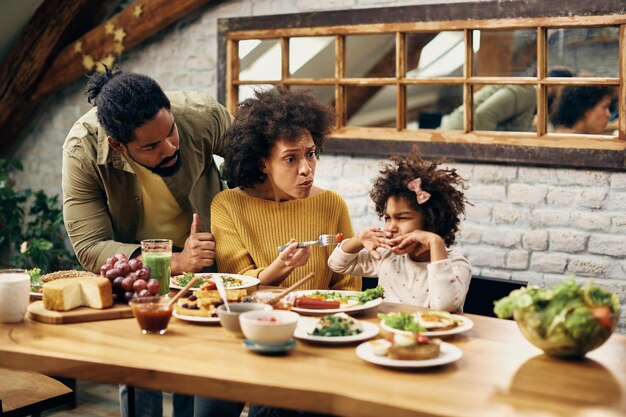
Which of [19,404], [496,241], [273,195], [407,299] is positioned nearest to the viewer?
[19,404]

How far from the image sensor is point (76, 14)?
18.9 ft

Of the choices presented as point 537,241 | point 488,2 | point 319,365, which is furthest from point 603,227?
point 319,365

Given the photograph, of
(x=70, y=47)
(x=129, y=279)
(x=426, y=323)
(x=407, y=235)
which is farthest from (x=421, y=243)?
(x=70, y=47)

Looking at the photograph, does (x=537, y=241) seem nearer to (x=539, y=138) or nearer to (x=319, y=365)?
(x=539, y=138)

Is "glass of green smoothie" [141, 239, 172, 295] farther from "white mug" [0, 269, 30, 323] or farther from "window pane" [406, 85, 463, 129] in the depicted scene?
"window pane" [406, 85, 463, 129]

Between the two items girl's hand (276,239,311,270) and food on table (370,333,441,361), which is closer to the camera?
food on table (370,333,441,361)

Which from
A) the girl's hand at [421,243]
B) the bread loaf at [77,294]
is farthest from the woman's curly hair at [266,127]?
the bread loaf at [77,294]

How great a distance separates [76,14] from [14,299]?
3.76 meters

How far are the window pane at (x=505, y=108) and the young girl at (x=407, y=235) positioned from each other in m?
1.58

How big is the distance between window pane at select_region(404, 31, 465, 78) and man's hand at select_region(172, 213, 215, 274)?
2.16 m

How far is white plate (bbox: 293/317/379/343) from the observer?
2.14 meters

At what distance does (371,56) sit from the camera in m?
5.45

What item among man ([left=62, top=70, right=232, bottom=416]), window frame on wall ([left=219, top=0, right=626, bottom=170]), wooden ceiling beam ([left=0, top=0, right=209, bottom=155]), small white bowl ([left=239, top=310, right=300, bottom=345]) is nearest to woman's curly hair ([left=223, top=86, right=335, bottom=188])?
man ([left=62, top=70, right=232, bottom=416])

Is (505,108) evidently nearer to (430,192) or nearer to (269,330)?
(430,192)
